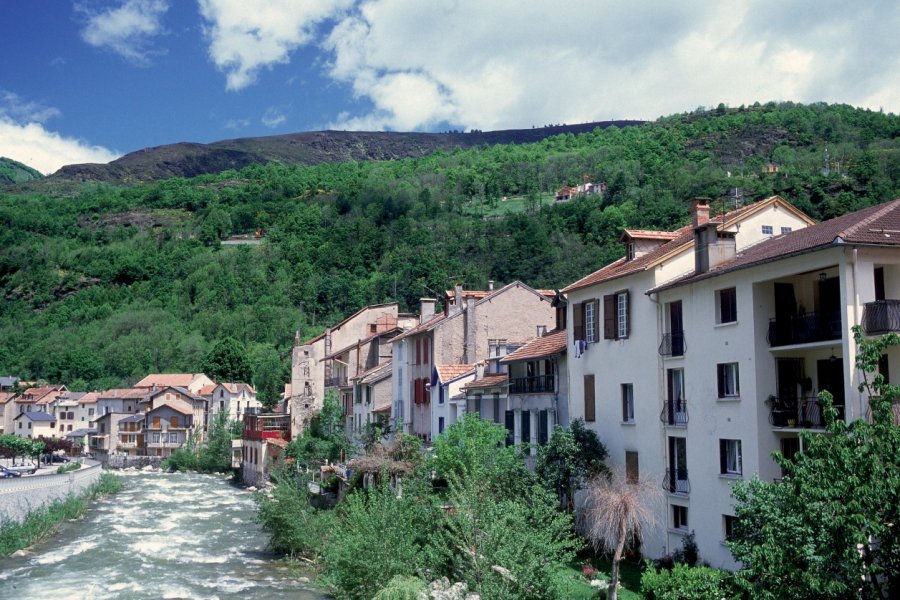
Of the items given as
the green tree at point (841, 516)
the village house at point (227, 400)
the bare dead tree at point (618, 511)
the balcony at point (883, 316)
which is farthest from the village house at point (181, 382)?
the green tree at point (841, 516)

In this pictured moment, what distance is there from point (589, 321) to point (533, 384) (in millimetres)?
5482

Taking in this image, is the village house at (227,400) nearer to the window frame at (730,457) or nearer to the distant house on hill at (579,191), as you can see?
the distant house on hill at (579,191)

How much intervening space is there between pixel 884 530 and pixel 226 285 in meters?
179

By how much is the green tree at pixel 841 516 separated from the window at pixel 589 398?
1830cm

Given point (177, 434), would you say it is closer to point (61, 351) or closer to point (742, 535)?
point (61, 351)

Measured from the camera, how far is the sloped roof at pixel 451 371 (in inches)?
1879

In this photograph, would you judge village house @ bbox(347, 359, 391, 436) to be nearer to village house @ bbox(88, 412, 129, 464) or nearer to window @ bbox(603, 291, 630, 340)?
window @ bbox(603, 291, 630, 340)

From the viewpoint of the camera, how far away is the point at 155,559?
144ft

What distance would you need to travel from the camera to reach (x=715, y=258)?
2938 centimetres

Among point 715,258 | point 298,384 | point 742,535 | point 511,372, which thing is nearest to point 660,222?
→ point 298,384

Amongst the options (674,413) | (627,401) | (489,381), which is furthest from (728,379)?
(489,381)

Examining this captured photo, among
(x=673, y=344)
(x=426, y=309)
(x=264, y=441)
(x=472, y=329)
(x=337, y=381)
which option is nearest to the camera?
(x=673, y=344)

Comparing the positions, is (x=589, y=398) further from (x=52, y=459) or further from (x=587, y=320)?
(x=52, y=459)

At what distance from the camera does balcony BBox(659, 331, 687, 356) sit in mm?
29203
